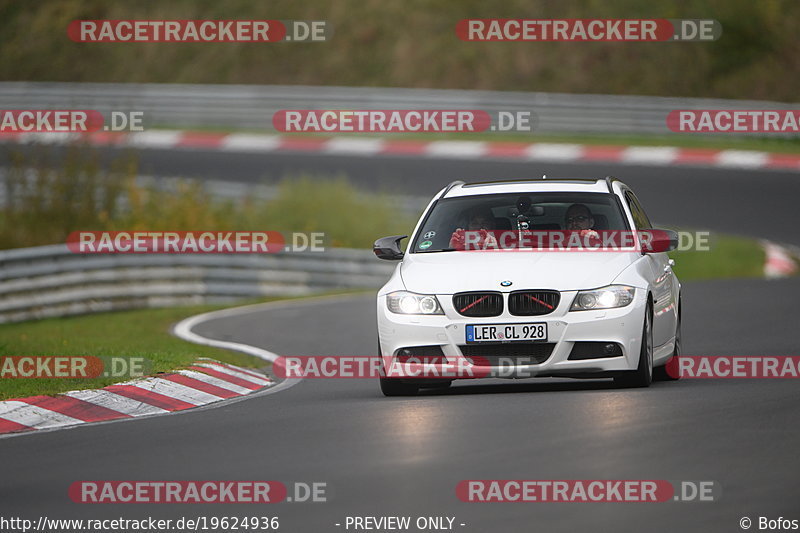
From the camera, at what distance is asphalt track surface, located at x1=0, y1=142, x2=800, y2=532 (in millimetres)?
7523

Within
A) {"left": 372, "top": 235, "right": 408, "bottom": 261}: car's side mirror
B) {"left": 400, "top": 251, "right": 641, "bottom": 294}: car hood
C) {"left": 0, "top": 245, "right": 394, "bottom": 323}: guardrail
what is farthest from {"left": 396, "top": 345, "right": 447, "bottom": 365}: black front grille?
{"left": 0, "top": 245, "right": 394, "bottom": 323}: guardrail

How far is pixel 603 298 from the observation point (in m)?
11.3

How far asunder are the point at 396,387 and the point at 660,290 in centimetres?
224

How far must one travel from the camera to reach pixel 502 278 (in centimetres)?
1139

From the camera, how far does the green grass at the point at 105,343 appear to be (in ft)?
41.8

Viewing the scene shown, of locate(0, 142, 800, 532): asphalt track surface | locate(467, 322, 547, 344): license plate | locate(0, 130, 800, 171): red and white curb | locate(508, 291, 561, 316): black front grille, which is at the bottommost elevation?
locate(0, 142, 800, 532): asphalt track surface

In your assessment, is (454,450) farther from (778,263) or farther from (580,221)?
(778,263)

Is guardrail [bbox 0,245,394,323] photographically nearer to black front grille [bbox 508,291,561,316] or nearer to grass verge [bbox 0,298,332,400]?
grass verge [bbox 0,298,332,400]

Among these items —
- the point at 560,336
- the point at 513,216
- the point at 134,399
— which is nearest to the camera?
the point at 560,336

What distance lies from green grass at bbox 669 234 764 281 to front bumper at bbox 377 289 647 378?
44.9 feet

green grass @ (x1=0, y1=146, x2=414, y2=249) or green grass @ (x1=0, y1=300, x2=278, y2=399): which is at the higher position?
green grass @ (x1=0, y1=146, x2=414, y2=249)

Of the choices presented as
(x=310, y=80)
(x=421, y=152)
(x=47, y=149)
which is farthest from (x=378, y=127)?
(x=47, y=149)

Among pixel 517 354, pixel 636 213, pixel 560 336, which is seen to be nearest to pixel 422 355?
pixel 517 354

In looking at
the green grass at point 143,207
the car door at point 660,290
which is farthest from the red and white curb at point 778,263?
the car door at point 660,290
